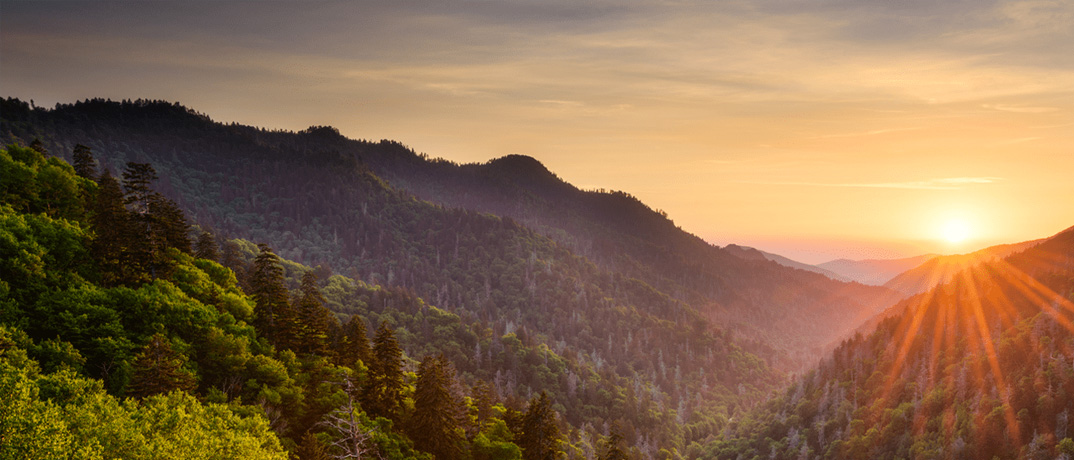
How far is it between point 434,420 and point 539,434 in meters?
14.2

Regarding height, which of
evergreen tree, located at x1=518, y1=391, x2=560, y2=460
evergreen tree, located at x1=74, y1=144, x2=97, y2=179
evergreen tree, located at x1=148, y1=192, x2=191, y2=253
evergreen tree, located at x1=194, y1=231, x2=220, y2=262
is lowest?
evergreen tree, located at x1=518, y1=391, x2=560, y2=460

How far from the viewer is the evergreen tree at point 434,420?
223ft

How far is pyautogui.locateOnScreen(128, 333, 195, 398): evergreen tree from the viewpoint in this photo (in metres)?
45.6

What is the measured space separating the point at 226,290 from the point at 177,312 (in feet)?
52.1

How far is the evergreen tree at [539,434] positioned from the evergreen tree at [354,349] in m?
23.9

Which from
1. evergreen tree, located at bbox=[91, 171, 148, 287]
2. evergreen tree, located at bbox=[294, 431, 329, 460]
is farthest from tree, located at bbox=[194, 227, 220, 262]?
evergreen tree, located at bbox=[294, 431, 329, 460]

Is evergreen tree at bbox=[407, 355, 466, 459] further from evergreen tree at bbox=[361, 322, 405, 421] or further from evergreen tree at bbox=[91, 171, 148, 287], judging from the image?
evergreen tree at bbox=[91, 171, 148, 287]

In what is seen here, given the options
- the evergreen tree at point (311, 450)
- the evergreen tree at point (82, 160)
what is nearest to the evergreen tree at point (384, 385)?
the evergreen tree at point (311, 450)

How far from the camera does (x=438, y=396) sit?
226ft

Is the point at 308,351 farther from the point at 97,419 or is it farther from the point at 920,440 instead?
the point at 920,440

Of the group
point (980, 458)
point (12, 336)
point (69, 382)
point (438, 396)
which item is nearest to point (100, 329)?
point (12, 336)

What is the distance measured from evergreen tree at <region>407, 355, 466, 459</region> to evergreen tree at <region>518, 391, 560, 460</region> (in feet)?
30.4

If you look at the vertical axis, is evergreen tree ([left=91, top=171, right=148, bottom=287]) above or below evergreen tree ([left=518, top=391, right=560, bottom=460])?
above

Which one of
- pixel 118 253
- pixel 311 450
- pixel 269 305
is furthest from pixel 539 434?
pixel 118 253
